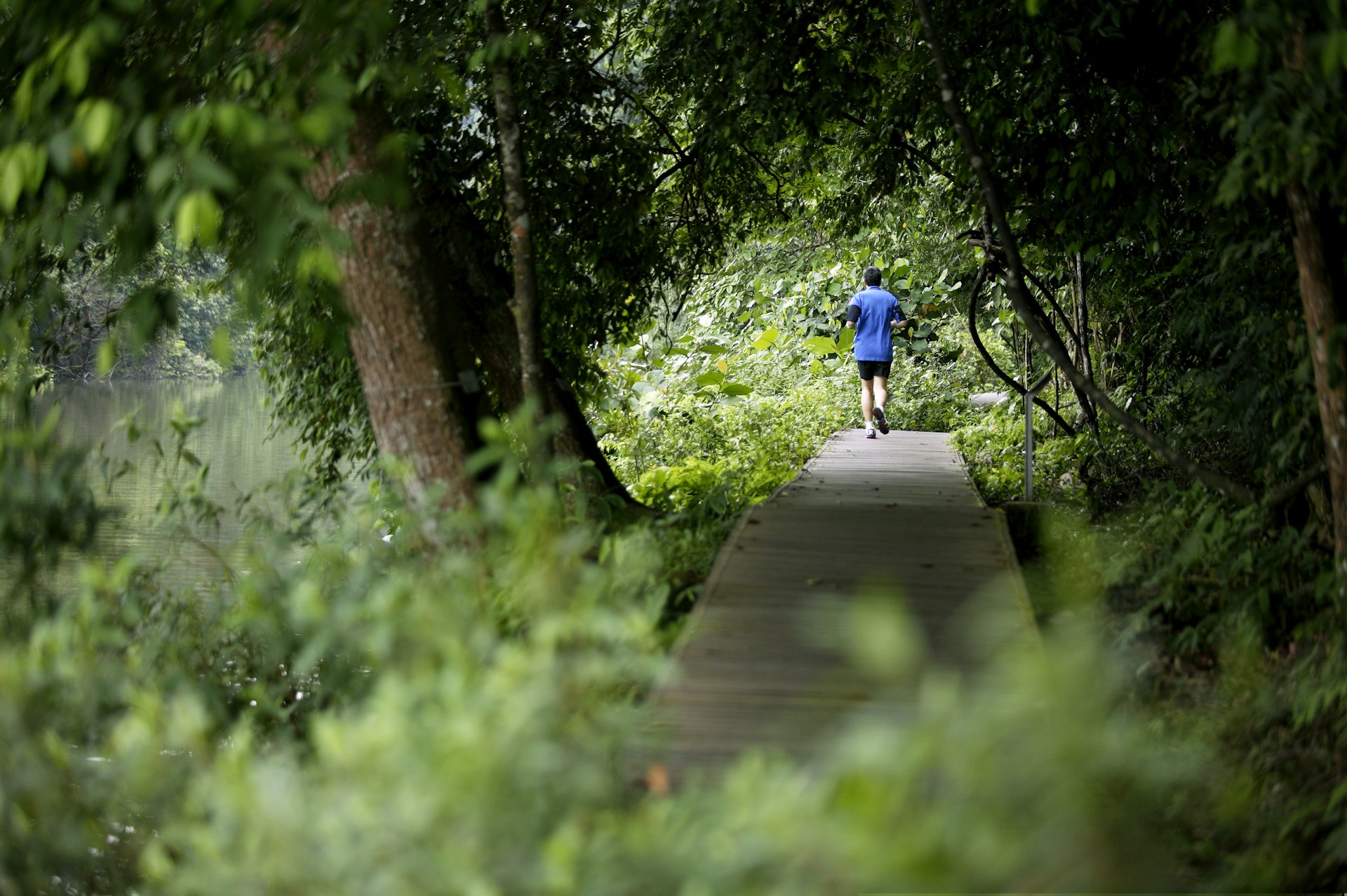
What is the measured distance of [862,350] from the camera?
1272 cm

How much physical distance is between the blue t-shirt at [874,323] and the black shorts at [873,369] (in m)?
0.09

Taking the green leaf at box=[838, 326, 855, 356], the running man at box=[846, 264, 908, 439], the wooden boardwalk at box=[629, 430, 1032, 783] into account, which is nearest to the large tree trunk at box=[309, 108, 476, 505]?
the wooden boardwalk at box=[629, 430, 1032, 783]

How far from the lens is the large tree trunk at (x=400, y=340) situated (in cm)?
579

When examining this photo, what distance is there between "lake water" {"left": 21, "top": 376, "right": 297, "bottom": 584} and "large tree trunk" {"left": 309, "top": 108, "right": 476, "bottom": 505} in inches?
27.6

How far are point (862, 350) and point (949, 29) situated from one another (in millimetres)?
4706

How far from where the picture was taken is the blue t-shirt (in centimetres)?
1247

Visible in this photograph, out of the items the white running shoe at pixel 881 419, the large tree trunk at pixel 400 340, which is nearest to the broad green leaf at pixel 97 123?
the large tree trunk at pixel 400 340

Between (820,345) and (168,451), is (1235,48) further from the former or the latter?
(168,451)

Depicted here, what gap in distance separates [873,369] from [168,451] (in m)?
9.80

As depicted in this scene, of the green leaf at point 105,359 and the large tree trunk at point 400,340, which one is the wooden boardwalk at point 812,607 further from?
the green leaf at point 105,359

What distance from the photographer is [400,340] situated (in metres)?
5.84

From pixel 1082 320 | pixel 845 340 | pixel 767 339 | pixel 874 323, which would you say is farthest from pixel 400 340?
pixel 845 340

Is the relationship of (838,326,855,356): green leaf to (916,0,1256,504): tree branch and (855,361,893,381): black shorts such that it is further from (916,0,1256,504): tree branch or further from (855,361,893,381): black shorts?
(916,0,1256,504): tree branch

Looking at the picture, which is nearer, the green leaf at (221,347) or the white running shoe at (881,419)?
the green leaf at (221,347)
